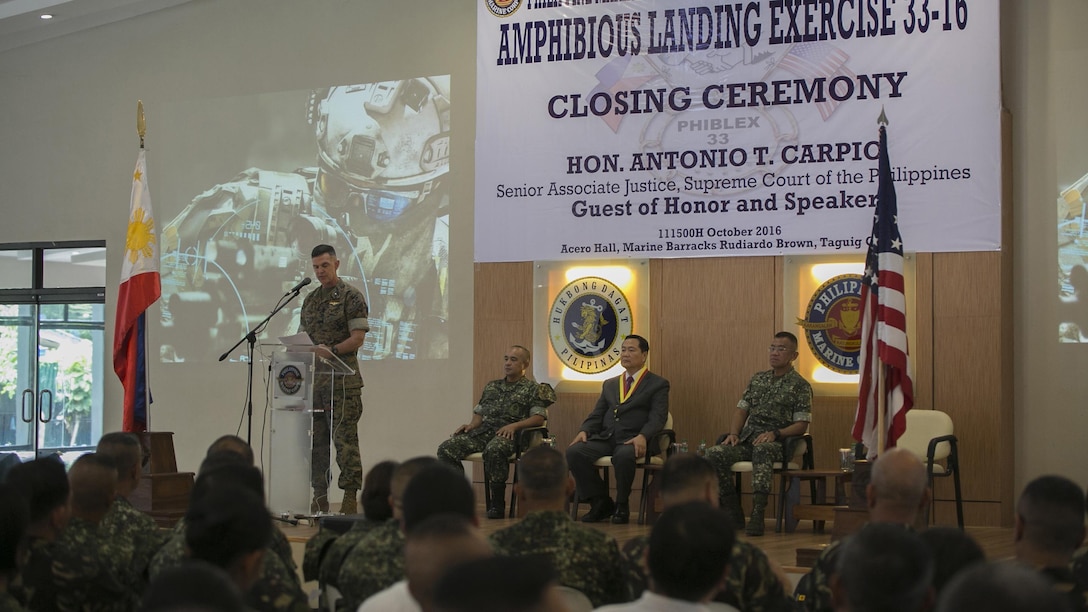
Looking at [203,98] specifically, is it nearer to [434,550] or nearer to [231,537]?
[231,537]

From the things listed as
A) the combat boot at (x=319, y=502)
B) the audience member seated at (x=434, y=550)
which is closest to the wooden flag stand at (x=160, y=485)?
the combat boot at (x=319, y=502)

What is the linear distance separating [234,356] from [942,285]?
5.56 m

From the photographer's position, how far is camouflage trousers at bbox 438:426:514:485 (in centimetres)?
802

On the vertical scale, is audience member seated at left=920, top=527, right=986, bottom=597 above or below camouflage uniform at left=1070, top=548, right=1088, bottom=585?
above

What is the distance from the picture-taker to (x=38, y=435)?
10852 mm

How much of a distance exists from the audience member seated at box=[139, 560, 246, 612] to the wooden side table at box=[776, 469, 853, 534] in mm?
5380

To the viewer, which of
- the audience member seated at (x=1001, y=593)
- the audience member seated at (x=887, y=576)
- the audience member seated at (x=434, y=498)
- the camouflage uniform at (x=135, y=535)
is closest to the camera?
the audience member seated at (x=1001, y=593)

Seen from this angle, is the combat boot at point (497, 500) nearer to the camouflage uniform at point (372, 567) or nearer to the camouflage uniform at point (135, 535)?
the camouflage uniform at point (135, 535)

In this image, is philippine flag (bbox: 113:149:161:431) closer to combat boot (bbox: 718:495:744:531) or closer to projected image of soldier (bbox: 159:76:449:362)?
projected image of soldier (bbox: 159:76:449:362)

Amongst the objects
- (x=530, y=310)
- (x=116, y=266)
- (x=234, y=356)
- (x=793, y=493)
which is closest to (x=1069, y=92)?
(x=793, y=493)

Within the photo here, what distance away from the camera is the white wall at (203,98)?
918cm

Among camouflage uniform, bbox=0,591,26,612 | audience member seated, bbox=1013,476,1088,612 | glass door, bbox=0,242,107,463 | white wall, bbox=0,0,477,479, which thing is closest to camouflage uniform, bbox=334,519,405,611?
camouflage uniform, bbox=0,591,26,612

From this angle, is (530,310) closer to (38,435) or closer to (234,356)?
(234,356)

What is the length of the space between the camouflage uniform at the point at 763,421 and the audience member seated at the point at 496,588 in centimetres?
566
